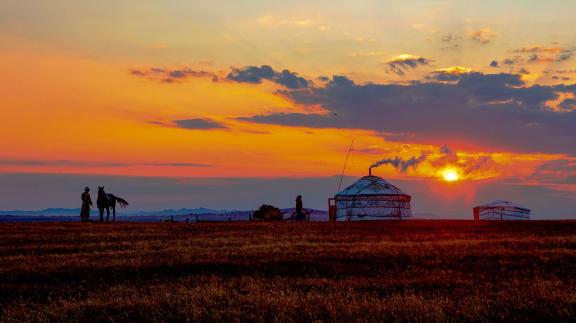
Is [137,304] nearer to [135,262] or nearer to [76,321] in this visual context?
[76,321]

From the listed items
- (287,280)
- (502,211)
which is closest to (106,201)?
(287,280)

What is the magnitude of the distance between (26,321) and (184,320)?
3.40 metres

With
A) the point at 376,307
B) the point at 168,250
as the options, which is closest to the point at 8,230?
the point at 168,250

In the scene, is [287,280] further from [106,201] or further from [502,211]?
→ [502,211]

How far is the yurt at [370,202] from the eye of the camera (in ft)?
249

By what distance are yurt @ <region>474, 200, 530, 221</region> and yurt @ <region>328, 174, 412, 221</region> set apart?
1489cm

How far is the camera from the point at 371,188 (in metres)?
76.9

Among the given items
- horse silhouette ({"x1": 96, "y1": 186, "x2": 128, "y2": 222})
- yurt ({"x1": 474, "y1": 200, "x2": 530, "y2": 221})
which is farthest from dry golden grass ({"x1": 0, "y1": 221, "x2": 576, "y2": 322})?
yurt ({"x1": 474, "y1": 200, "x2": 530, "y2": 221})

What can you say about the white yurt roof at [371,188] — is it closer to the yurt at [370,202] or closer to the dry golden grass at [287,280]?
the yurt at [370,202]

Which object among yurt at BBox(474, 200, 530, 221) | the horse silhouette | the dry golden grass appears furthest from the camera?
yurt at BBox(474, 200, 530, 221)

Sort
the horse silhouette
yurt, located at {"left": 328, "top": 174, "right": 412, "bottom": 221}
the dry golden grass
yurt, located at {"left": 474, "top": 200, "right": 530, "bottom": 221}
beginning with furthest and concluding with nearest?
yurt, located at {"left": 474, "top": 200, "right": 530, "bottom": 221} → yurt, located at {"left": 328, "top": 174, "right": 412, "bottom": 221} → the horse silhouette → the dry golden grass

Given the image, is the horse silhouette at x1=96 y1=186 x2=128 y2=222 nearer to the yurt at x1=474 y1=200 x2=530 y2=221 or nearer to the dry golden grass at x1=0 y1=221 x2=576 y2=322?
the dry golden grass at x1=0 y1=221 x2=576 y2=322

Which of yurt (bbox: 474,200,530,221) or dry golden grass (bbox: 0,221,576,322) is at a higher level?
yurt (bbox: 474,200,530,221)

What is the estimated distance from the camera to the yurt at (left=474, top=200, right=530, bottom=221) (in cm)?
8719
